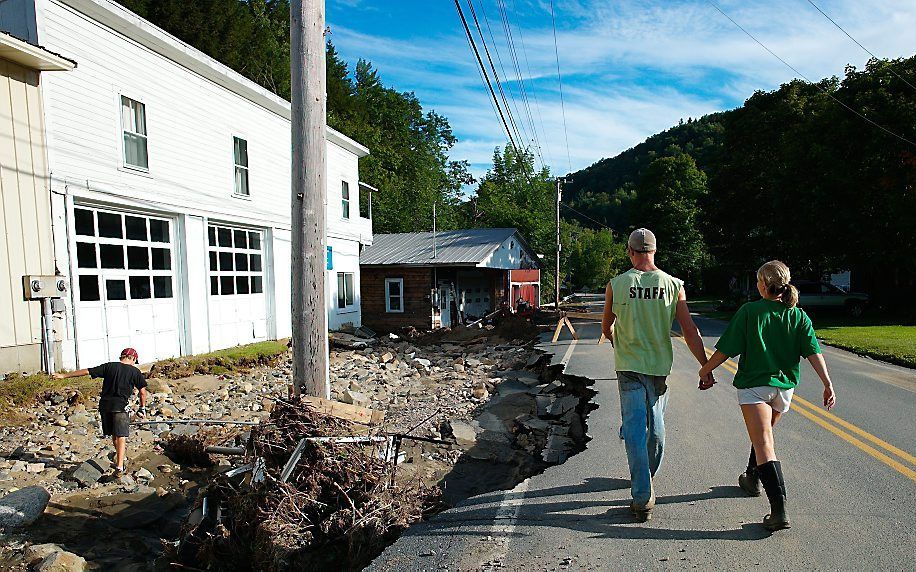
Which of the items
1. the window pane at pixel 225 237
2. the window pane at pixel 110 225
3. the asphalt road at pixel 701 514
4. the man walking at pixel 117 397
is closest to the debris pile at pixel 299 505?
the asphalt road at pixel 701 514

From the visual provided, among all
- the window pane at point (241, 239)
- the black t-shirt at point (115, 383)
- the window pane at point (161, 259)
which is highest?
the window pane at point (241, 239)

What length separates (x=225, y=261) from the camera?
14.8 m

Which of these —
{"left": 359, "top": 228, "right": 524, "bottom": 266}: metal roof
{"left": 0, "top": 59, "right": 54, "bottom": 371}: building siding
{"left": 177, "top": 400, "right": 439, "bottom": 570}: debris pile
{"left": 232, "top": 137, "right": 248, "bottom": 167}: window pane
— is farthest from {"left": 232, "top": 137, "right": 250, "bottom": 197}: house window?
{"left": 177, "top": 400, "right": 439, "bottom": 570}: debris pile

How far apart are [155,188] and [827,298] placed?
28190mm

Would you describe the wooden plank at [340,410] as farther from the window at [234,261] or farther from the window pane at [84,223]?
the window at [234,261]

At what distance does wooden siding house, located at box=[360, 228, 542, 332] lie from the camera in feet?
78.7

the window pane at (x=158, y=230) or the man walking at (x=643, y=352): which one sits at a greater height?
the window pane at (x=158, y=230)

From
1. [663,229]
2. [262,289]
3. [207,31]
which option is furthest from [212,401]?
[663,229]

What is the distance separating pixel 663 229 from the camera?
57.1 metres

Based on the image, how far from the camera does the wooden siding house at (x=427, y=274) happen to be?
944 inches

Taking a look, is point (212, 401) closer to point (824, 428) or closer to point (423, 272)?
point (824, 428)

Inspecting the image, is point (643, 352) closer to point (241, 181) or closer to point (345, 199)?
point (241, 181)

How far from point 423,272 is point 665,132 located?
240 ft

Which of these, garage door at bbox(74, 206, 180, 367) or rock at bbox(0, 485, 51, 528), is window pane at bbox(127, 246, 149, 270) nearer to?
garage door at bbox(74, 206, 180, 367)
